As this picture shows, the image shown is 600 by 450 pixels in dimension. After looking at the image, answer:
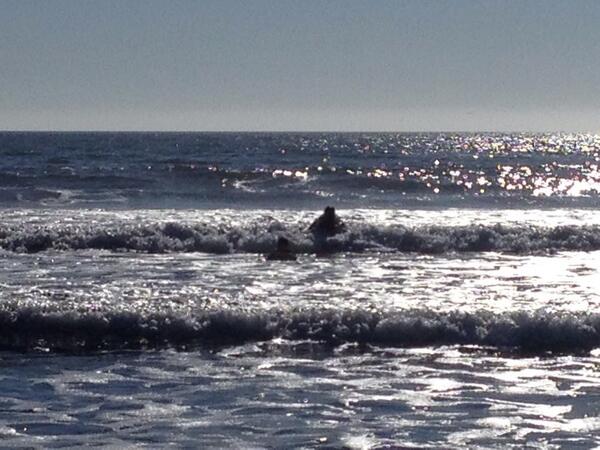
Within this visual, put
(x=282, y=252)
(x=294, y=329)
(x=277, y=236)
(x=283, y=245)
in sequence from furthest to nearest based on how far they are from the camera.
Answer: (x=277, y=236) → (x=283, y=245) → (x=282, y=252) → (x=294, y=329)

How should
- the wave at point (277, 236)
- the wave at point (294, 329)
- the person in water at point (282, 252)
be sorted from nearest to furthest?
the wave at point (294, 329) → the person in water at point (282, 252) → the wave at point (277, 236)

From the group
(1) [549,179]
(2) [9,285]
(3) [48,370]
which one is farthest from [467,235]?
(1) [549,179]

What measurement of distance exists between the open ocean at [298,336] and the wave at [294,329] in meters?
0.02

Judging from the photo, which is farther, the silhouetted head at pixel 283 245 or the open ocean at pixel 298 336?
the silhouetted head at pixel 283 245

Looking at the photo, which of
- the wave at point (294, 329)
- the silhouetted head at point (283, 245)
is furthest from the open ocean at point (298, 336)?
the silhouetted head at point (283, 245)

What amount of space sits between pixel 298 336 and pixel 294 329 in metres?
0.14

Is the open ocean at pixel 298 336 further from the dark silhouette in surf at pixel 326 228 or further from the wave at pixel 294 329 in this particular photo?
the dark silhouette in surf at pixel 326 228

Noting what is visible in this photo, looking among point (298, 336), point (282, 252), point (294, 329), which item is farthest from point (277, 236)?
point (298, 336)

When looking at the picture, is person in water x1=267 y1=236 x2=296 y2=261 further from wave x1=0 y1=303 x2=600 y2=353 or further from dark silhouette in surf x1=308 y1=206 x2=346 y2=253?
wave x1=0 y1=303 x2=600 y2=353

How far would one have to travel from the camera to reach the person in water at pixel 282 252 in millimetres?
19625

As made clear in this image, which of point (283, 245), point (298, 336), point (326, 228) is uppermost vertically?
point (326, 228)

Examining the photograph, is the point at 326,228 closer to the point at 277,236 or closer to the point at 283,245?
the point at 277,236

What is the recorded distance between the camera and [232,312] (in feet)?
38.3

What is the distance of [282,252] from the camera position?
20.3m
